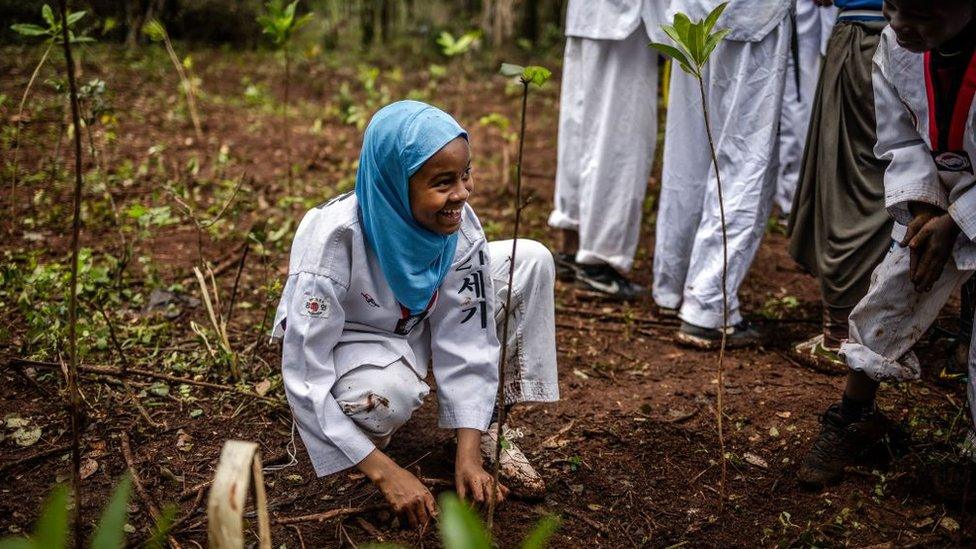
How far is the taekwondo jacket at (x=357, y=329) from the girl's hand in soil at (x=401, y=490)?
4cm

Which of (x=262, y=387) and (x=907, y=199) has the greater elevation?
(x=907, y=199)

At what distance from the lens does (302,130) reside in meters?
6.02

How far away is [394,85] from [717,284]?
565cm

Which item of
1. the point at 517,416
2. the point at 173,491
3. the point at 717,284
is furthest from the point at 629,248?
the point at 173,491

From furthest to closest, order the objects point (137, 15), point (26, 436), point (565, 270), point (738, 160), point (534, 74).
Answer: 1. point (137, 15)
2. point (565, 270)
3. point (738, 160)
4. point (26, 436)
5. point (534, 74)

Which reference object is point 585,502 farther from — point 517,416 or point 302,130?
point 302,130

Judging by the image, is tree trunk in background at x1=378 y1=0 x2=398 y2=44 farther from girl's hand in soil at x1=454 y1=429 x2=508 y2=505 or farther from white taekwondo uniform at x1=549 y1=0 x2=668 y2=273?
girl's hand in soil at x1=454 y1=429 x2=508 y2=505

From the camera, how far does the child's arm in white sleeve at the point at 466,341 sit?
2.12 m

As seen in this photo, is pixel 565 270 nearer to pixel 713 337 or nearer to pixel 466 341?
pixel 713 337

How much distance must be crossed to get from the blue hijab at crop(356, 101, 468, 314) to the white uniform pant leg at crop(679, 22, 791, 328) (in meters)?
1.42

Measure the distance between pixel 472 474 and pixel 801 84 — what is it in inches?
106

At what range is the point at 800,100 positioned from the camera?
3.21 metres

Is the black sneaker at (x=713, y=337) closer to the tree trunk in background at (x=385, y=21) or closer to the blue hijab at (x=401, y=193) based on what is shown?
the blue hijab at (x=401, y=193)

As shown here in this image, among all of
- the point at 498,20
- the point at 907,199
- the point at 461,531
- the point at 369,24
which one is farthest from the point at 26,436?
the point at 369,24
